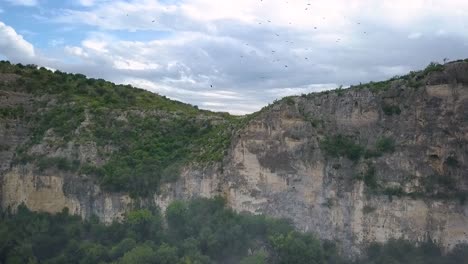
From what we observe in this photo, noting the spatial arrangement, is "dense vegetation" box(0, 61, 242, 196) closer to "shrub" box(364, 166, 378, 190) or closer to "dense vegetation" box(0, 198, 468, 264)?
"dense vegetation" box(0, 198, 468, 264)

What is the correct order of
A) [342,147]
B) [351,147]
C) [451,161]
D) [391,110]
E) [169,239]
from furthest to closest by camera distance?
[169,239] < [342,147] < [351,147] < [391,110] < [451,161]

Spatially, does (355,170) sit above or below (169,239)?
above

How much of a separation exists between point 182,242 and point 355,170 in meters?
12.4

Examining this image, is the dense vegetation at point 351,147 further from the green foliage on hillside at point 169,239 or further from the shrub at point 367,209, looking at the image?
the green foliage on hillside at point 169,239

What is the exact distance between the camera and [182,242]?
40.4 meters

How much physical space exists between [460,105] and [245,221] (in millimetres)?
15561

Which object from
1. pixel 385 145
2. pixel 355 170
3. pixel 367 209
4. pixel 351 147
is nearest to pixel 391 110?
pixel 385 145

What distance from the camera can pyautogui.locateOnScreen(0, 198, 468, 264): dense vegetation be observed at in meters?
37.2

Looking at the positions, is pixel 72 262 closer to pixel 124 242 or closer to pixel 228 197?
pixel 124 242

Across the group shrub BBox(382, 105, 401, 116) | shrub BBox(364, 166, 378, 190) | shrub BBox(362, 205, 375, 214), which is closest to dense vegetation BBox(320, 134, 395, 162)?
shrub BBox(364, 166, 378, 190)

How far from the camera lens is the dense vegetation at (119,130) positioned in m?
45.4

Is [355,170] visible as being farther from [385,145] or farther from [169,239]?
[169,239]

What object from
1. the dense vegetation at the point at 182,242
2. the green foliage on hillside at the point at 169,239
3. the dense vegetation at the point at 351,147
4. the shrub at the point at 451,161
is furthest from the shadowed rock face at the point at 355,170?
the green foliage on hillside at the point at 169,239

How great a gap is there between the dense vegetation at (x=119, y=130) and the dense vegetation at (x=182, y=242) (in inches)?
139
